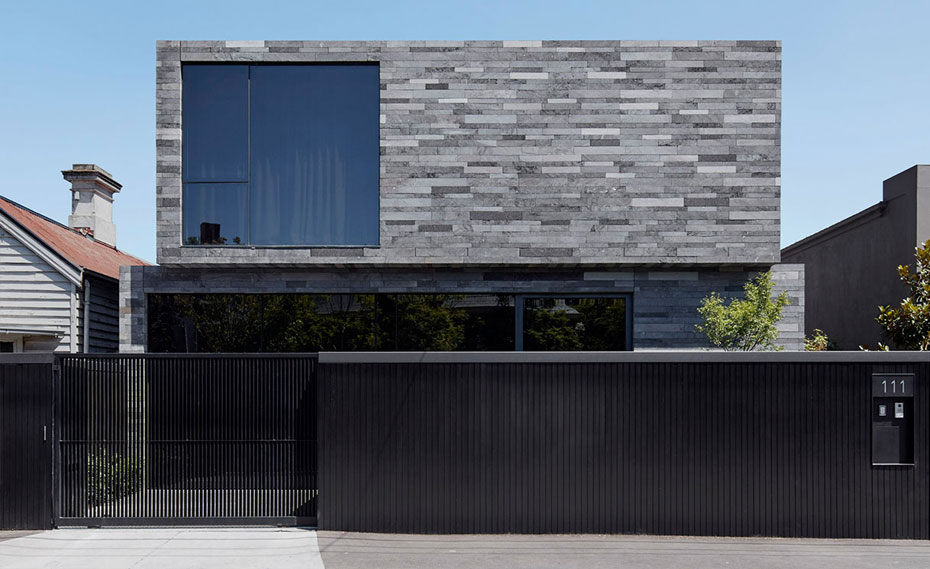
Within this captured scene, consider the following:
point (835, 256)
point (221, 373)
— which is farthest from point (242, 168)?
point (835, 256)

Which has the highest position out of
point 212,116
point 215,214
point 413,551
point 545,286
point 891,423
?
point 212,116

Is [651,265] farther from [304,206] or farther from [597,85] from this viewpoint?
[304,206]

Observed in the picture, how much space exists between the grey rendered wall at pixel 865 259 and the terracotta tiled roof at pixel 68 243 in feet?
61.5

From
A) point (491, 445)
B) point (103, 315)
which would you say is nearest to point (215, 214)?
point (103, 315)

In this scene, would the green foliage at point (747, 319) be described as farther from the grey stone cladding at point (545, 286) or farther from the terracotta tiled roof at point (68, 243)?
the terracotta tiled roof at point (68, 243)

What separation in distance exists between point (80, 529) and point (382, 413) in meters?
4.61

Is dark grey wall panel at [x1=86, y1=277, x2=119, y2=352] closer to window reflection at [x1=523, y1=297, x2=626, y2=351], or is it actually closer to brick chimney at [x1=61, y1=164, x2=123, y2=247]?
brick chimney at [x1=61, y1=164, x2=123, y2=247]

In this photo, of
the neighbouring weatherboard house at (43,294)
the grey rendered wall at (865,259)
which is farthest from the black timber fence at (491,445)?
the grey rendered wall at (865,259)

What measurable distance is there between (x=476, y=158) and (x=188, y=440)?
6993mm

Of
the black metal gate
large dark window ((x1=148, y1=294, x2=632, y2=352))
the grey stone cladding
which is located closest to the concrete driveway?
the black metal gate

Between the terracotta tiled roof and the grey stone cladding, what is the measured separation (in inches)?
106

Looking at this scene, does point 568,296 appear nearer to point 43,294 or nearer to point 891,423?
point 891,423

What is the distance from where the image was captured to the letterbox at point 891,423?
9891mm

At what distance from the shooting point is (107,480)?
10219 mm
